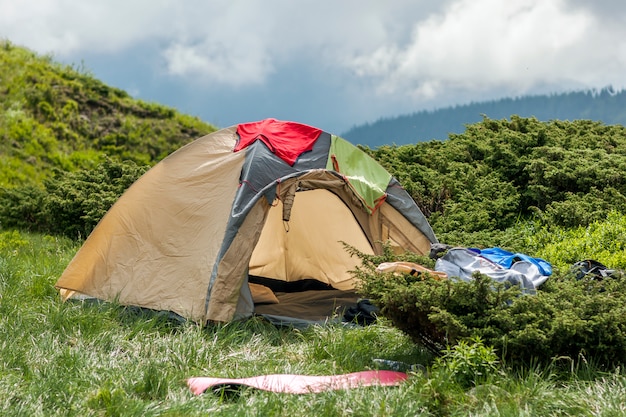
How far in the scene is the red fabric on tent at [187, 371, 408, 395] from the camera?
14.6 ft

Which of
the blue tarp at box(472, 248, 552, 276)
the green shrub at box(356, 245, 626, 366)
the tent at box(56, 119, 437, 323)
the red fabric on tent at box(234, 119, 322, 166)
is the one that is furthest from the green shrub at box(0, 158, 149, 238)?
the green shrub at box(356, 245, 626, 366)

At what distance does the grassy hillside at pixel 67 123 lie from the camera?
1530cm

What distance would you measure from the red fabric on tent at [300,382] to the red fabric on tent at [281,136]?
2.75 meters

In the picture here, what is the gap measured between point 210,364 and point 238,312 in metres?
1.12

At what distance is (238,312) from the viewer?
6.29m

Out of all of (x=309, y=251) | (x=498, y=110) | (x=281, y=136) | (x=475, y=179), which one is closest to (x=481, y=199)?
(x=475, y=179)

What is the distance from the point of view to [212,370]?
5.05m

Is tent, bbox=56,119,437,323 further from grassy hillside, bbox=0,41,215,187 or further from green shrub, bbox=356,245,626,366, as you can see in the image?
grassy hillside, bbox=0,41,215,187

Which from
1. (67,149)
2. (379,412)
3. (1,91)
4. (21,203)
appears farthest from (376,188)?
(1,91)

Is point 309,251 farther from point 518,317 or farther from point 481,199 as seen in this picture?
point 518,317

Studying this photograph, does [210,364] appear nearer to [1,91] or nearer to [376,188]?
[376,188]

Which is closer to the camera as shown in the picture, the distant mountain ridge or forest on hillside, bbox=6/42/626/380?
forest on hillside, bbox=6/42/626/380

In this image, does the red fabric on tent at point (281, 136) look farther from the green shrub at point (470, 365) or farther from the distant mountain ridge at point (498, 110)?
the distant mountain ridge at point (498, 110)

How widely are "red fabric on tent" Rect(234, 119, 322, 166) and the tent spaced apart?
0.01 m
